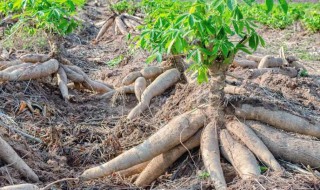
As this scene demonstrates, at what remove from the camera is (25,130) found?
4.54m

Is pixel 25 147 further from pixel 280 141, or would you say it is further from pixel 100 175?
pixel 280 141

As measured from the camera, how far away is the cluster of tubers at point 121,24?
30.4ft

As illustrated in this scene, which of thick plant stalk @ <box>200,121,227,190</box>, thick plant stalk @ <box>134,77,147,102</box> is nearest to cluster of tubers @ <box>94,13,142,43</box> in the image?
thick plant stalk @ <box>134,77,147,102</box>

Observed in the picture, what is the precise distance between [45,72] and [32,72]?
0.17 m

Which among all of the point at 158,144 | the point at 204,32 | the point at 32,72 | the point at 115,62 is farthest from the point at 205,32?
the point at 115,62

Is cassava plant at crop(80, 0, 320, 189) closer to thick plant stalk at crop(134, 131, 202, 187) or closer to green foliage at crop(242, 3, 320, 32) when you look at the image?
thick plant stalk at crop(134, 131, 202, 187)

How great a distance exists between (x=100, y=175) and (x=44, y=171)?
404mm

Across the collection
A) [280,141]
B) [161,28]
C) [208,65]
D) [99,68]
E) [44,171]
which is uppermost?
[161,28]

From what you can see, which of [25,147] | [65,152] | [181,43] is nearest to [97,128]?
[65,152]

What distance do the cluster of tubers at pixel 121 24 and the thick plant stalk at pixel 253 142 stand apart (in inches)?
228

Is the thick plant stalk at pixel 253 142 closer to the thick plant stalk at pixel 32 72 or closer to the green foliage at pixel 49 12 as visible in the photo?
the green foliage at pixel 49 12

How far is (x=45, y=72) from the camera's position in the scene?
5648 mm

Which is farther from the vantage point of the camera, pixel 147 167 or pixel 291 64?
pixel 291 64

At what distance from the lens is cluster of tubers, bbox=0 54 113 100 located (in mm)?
5492
